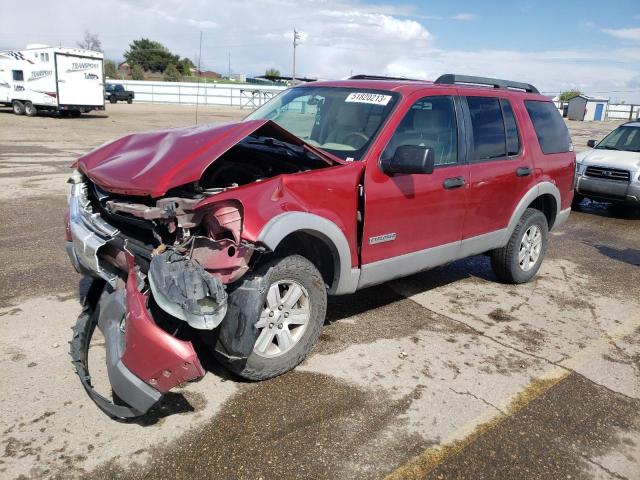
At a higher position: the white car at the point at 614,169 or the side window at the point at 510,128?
the side window at the point at 510,128

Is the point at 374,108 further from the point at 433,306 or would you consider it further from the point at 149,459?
the point at 149,459

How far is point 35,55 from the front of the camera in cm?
2612

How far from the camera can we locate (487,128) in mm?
4871

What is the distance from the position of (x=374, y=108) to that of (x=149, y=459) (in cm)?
288

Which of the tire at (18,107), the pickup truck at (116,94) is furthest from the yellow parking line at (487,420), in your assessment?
the pickup truck at (116,94)

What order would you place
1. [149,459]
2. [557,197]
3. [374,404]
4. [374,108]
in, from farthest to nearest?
[557,197] < [374,108] < [374,404] < [149,459]

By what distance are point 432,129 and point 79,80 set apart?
27016 mm

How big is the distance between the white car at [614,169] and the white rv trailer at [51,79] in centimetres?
2450

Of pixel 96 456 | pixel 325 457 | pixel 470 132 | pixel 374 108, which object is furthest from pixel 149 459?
pixel 470 132

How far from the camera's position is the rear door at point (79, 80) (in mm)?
26237

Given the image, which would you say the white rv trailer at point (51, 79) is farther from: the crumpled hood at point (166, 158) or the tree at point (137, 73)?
the tree at point (137, 73)

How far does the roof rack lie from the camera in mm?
4828

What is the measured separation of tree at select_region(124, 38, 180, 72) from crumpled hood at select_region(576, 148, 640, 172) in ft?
281

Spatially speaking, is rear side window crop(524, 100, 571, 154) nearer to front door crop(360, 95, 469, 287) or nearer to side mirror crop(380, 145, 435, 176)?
front door crop(360, 95, 469, 287)
